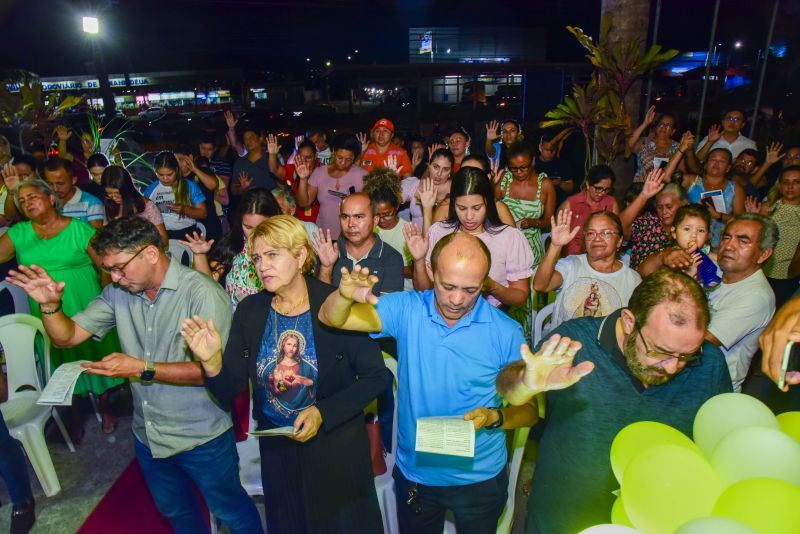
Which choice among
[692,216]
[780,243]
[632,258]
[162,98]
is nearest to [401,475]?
[692,216]

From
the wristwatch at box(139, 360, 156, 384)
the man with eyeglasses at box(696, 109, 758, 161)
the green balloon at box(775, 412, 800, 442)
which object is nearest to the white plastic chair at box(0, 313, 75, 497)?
the wristwatch at box(139, 360, 156, 384)

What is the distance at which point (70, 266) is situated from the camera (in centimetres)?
361

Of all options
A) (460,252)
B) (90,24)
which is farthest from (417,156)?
(90,24)

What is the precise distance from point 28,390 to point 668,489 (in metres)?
3.97

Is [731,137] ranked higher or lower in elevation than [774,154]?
higher

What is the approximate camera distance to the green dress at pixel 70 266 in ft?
11.5

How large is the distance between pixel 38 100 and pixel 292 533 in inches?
383

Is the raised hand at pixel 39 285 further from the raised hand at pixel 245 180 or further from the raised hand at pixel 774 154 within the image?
the raised hand at pixel 774 154

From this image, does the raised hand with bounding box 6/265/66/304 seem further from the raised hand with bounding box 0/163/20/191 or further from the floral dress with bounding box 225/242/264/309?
the raised hand with bounding box 0/163/20/191

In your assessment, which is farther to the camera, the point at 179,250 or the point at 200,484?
the point at 179,250

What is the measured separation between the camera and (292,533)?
7.34 feet

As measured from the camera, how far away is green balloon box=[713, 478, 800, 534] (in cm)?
123

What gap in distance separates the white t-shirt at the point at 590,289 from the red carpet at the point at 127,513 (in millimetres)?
2680

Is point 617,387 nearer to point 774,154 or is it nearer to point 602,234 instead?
point 602,234
